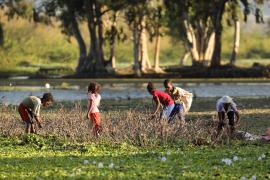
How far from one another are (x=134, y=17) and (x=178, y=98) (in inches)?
1757

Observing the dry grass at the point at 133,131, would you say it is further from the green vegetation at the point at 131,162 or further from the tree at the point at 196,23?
the tree at the point at 196,23

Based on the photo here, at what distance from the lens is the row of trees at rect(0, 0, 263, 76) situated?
64438mm

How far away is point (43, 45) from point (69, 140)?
322 ft

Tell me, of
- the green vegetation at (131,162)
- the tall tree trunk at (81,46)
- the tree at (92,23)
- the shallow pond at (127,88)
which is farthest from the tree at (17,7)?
the green vegetation at (131,162)

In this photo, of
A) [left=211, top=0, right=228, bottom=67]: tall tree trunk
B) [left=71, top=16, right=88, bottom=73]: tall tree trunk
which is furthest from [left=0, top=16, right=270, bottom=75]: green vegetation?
[left=211, top=0, right=228, bottom=67]: tall tree trunk

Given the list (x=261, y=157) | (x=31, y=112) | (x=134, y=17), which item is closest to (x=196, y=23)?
(x=134, y=17)

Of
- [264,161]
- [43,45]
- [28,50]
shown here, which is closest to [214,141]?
[264,161]

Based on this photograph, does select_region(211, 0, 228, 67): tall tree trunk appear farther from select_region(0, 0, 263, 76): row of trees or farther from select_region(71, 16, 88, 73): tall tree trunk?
select_region(71, 16, 88, 73): tall tree trunk

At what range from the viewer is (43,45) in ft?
375

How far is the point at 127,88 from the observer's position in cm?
5066

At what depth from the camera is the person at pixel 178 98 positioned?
19973 millimetres

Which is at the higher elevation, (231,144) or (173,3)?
(173,3)

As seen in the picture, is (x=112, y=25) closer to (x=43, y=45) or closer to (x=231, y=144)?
Result: (x=43, y=45)

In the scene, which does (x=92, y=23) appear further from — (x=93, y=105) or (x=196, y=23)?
(x=93, y=105)
